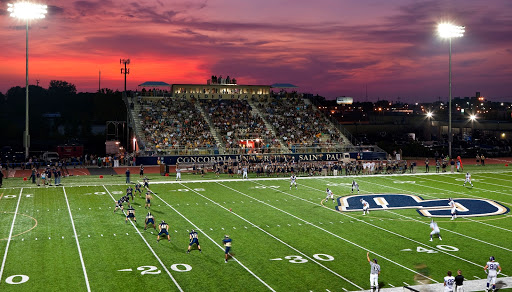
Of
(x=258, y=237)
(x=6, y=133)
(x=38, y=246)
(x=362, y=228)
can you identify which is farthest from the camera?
(x=6, y=133)

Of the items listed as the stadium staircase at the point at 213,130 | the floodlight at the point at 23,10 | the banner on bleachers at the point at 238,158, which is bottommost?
the banner on bleachers at the point at 238,158

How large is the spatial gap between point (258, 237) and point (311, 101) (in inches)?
1859

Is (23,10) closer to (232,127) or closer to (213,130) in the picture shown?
(213,130)

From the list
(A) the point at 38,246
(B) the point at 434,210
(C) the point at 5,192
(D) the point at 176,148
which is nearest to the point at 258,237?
(A) the point at 38,246

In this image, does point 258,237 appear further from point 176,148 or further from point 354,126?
point 354,126

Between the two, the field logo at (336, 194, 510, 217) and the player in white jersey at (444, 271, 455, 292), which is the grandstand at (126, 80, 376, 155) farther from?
the player in white jersey at (444, 271, 455, 292)

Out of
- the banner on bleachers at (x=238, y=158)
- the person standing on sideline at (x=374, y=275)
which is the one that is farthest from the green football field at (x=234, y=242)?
the banner on bleachers at (x=238, y=158)

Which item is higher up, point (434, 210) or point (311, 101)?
point (311, 101)

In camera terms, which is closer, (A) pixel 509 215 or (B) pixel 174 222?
(B) pixel 174 222

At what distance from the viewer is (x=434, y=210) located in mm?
28594

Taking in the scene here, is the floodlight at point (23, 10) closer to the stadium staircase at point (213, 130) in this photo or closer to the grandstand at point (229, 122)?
the grandstand at point (229, 122)

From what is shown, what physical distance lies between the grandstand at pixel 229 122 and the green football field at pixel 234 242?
19.5 meters

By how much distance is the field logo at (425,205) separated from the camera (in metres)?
28.1

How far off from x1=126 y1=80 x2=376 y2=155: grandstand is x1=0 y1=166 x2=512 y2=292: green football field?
64.0ft
